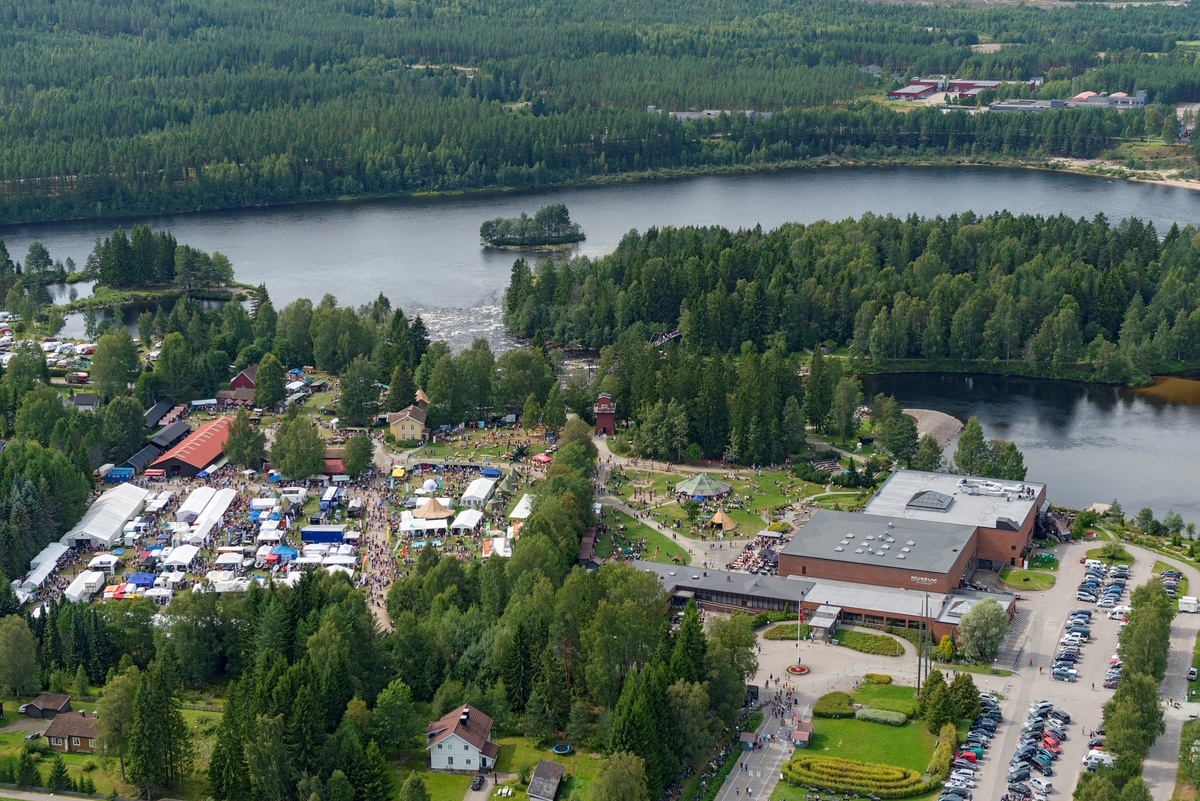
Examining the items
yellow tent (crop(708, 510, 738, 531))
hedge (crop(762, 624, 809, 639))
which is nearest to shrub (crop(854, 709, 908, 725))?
hedge (crop(762, 624, 809, 639))

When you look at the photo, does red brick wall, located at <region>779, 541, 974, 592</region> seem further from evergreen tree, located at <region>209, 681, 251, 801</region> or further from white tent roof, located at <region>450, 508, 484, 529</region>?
evergreen tree, located at <region>209, 681, 251, 801</region>

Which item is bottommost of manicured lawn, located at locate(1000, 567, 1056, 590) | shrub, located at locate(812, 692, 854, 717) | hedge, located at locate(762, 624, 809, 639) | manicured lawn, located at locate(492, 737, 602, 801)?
manicured lawn, located at locate(492, 737, 602, 801)

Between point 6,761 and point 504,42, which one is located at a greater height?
point 504,42

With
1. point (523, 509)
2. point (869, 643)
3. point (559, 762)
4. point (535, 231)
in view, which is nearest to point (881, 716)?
point (869, 643)

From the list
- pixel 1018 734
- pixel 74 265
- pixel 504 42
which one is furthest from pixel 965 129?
pixel 1018 734

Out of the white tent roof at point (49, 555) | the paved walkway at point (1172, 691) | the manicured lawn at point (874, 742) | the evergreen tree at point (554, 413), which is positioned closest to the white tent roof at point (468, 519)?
the evergreen tree at point (554, 413)

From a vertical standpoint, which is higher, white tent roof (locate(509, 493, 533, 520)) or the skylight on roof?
the skylight on roof

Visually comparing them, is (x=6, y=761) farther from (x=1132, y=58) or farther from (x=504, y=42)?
(x=1132, y=58)
